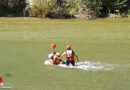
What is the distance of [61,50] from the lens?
22.2 m

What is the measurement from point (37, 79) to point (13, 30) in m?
15.0

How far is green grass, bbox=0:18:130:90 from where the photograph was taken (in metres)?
15.8

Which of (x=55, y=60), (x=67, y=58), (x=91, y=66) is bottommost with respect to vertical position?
(x=91, y=66)

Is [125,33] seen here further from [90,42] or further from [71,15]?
[71,15]

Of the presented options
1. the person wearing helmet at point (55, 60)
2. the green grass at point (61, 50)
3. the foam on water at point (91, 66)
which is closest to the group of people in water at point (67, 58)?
the person wearing helmet at point (55, 60)

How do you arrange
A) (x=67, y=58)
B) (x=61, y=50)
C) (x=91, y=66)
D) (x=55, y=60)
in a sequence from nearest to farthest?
(x=91, y=66) < (x=67, y=58) < (x=55, y=60) < (x=61, y=50)

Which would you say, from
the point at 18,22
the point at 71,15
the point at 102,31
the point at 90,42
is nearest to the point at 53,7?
the point at 71,15

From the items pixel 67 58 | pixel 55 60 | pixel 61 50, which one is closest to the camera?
pixel 67 58

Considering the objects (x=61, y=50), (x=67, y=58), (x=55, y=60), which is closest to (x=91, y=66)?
(x=67, y=58)

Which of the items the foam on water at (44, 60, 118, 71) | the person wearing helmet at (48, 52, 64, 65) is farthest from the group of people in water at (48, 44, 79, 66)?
the foam on water at (44, 60, 118, 71)

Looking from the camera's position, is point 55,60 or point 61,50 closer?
point 55,60

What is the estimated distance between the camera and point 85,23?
113ft

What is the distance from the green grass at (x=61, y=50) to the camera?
15.8 metres

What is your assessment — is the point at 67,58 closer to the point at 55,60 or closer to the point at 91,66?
the point at 55,60
